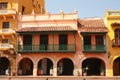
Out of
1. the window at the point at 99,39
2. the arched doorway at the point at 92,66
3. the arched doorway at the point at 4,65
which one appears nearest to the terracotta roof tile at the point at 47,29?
the window at the point at 99,39

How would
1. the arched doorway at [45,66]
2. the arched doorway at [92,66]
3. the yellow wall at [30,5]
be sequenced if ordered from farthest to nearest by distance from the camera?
the yellow wall at [30,5] → the arched doorway at [45,66] → the arched doorway at [92,66]

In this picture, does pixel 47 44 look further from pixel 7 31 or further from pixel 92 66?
pixel 92 66

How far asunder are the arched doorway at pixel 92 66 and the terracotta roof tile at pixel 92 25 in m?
4.31

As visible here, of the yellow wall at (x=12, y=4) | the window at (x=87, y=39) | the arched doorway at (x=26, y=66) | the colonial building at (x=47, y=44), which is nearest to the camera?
the colonial building at (x=47, y=44)

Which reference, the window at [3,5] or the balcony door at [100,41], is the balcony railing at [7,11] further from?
the balcony door at [100,41]

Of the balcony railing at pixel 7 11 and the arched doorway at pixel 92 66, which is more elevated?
the balcony railing at pixel 7 11

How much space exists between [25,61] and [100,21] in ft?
39.8

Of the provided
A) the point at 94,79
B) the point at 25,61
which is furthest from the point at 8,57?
the point at 94,79

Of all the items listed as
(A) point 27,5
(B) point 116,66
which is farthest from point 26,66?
(B) point 116,66

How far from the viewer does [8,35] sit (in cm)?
4041

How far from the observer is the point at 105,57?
38.2 m

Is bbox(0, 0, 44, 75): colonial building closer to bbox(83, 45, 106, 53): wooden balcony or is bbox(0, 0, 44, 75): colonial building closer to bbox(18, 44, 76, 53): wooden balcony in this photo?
bbox(18, 44, 76, 53): wooden balcony

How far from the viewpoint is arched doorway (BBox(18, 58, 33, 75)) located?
40.6 metres

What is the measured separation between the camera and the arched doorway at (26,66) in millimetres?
40625
